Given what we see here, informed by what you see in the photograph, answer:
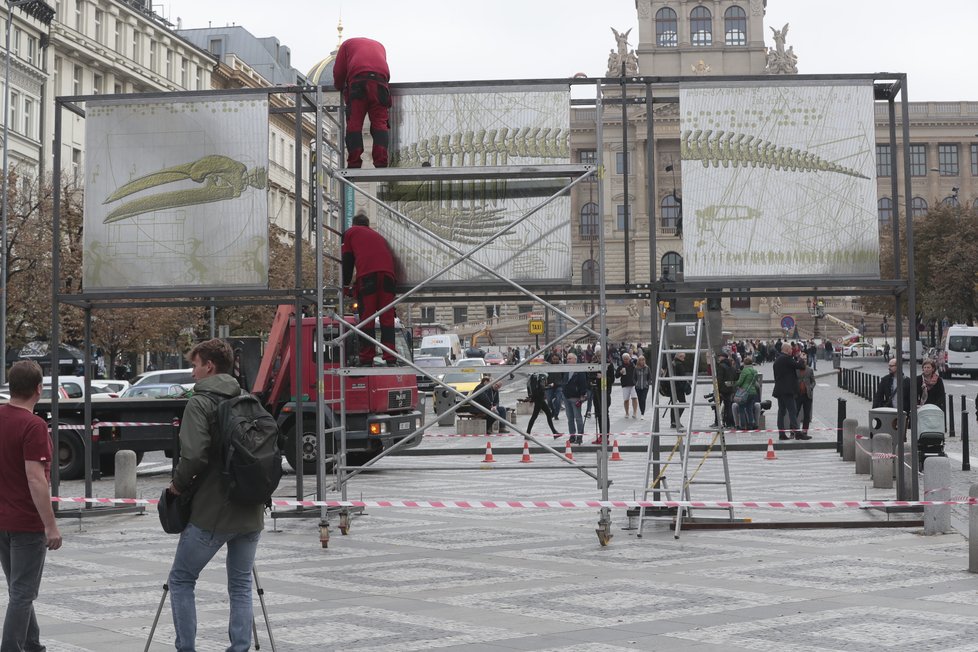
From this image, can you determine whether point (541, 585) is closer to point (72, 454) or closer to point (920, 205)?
point (72, 454)

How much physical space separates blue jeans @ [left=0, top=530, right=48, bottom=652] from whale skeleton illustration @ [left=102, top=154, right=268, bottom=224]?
7.67 metres

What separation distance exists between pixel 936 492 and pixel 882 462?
4.14m

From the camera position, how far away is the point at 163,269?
48.2ft

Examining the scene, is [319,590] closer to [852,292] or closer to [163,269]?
[163,269]

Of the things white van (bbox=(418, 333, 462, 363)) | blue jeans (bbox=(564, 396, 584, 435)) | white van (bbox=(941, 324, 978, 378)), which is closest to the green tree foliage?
white van (bbox=(941, 324, 978, 378))

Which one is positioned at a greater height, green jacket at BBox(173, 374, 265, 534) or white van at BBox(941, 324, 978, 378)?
white van at BBox(941, 324, 978, 378)

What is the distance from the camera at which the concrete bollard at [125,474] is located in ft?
55.9

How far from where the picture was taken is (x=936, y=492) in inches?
534

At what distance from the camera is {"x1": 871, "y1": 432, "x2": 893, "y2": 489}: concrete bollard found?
57.2 ft

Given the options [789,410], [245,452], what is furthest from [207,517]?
[789,410]

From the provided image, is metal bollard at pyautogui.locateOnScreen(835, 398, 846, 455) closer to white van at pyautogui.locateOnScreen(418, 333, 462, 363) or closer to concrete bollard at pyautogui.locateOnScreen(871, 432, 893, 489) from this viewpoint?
concrete bollard at pyautogui.locateOnScreen(871, 432, 893, 489)

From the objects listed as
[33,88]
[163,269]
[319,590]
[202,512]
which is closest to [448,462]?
[163,269]

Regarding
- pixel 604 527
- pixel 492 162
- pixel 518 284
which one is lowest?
pixel 604 527

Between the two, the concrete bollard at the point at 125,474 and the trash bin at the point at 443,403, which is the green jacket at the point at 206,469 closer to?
the concrete bollard at the point at 125,474
